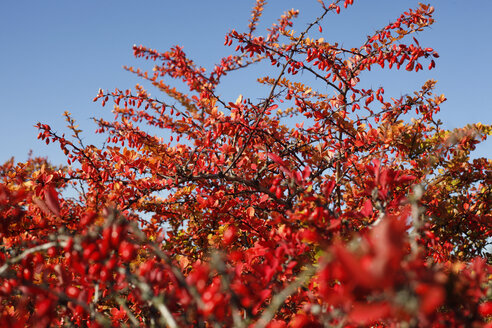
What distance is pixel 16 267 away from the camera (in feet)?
9.90

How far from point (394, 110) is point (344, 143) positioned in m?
0.85

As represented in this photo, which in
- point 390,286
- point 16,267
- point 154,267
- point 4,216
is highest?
point 16,267

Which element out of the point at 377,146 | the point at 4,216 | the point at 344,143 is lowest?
the point at 377,146

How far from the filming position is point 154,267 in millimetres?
1538

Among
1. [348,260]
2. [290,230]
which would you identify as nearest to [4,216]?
[290,230]

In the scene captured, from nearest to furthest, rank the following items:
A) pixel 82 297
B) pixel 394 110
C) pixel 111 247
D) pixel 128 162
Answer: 1. pixel 111 247
2. pixel 82 297
3. pixel 128 162
4. pixel 394 110

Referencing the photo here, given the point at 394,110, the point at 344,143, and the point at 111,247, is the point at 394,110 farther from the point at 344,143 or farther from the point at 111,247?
the point at 111,247

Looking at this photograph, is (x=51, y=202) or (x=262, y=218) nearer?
(x=51, y=202)

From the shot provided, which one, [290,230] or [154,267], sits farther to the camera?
[290,230]

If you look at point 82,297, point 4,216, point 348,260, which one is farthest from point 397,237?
point 4,216

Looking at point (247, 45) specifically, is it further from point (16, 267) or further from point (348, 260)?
point (348, 260)

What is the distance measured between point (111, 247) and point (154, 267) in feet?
1.21

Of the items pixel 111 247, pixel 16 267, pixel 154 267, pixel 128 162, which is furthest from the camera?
pixel 128 162

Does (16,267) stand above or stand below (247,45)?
below
